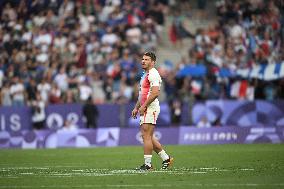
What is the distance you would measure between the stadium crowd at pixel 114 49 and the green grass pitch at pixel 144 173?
896 centimetres

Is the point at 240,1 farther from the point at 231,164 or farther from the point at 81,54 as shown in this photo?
the point at 231,164

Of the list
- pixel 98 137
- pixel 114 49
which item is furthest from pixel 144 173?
pixel 114 49

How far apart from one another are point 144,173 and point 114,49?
18437 millimetres

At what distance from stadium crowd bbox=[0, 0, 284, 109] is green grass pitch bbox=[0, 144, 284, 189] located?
8.96 meters

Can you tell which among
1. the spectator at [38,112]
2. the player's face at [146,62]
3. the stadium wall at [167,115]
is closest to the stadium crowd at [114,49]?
the spectator at [38,112]

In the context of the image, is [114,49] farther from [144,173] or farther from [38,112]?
[144,173]

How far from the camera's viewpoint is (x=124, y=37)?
3494 centimetres

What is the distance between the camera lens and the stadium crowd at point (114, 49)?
32688 mm

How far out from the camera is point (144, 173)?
16.3 meters

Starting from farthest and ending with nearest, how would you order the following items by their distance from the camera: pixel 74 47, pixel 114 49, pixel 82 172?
pixel 74 47 → pixel 114 49 → pixel 82 172

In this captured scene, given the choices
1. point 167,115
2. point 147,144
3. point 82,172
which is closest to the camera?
point 82,172

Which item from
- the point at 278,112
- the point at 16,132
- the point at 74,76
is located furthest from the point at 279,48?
the point at 16,132

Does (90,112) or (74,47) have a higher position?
(74,47)

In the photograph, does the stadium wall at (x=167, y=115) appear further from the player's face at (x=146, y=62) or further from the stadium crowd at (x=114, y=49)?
the player's face at (x=146, y=62)
